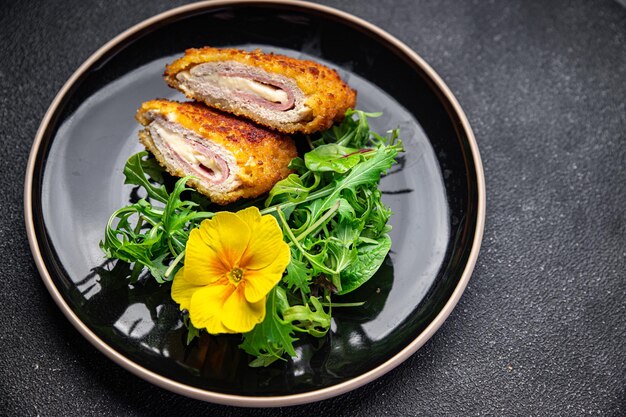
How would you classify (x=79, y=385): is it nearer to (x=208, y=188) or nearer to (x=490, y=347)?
(x=208, y=188)

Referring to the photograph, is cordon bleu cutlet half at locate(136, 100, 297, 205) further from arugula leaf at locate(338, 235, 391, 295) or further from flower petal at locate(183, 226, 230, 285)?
arugula leaf at locate(338, 235, 391, 295)

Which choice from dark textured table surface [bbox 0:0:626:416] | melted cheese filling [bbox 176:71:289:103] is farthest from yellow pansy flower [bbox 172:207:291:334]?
melted cheese filling [bbox 176:71:289:103]

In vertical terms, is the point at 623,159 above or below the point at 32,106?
below

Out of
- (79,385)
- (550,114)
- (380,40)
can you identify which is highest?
(380,40)

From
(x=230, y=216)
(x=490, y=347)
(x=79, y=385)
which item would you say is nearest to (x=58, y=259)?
(x=79, y=385)

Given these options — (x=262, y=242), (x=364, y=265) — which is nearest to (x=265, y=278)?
(x=262, y=242)

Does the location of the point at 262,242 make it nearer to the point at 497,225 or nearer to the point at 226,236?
the point at 226,236

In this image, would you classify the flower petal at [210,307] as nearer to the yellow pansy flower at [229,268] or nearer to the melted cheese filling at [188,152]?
the yellow pansy flower at [229,268]
